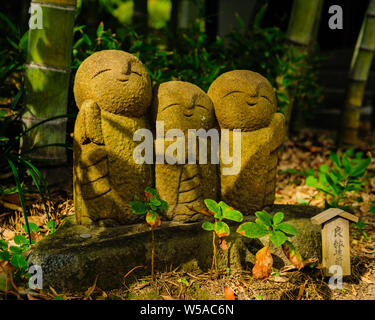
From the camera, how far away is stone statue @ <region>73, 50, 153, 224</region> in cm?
226

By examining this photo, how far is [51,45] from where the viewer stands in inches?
107

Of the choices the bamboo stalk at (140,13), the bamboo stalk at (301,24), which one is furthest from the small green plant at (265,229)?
the bamboo stalk at (140,13)

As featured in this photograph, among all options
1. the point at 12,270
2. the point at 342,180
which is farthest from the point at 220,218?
the point at 342,180

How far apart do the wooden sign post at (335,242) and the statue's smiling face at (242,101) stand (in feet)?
2.37

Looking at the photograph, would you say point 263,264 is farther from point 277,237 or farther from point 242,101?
point 242,101

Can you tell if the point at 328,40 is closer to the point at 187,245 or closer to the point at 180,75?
the point at 180,75

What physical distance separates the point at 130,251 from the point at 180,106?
36.0 inches

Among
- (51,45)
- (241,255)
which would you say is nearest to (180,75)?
(51,45)

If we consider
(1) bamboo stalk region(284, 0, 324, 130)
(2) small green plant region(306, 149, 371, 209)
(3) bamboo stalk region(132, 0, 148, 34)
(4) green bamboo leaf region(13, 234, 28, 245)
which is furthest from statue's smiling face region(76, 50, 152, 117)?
(1) bamboo stalk region(284, 0, 324, 130)

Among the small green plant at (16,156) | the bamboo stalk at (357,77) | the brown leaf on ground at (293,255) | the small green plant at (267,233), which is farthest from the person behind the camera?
the bamboo stalk at (357,77)

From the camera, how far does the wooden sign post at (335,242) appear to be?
234 centimetres

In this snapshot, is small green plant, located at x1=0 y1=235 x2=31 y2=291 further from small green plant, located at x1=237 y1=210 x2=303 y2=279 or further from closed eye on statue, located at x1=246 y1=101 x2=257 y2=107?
closed eye on statue, located at x1=246 y1=101 x2=257 y2=107

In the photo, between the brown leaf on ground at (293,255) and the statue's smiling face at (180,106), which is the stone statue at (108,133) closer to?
the statue's smiling face at (180,106)

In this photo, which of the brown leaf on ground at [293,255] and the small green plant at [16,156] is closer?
the brown leaf on ground at [293,255]
